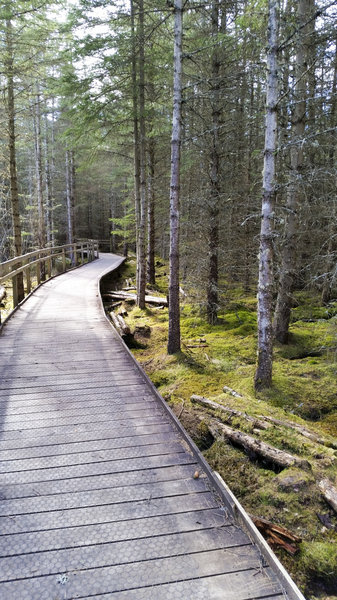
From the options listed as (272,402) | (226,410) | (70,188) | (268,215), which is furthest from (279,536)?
(70,188)

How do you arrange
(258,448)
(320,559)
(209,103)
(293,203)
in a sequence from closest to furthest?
(320,559) < (258,448) < (293,203) < (209,103)

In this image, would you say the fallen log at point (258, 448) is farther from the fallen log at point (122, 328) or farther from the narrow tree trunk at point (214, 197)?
the narrow tree trunk at point (214, 197)

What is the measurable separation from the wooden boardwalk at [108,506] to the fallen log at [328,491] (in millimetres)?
1313

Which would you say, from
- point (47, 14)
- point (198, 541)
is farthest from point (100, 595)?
point (47, 14)

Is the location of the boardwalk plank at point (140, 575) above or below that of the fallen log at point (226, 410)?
above

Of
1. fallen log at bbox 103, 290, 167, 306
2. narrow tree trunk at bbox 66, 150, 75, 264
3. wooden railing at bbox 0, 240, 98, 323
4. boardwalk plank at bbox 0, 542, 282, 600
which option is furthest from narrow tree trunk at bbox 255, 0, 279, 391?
narrow tree trunk at bbox 66, 150, 75, 264

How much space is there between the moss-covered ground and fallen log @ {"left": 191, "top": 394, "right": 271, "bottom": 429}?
0.38ft

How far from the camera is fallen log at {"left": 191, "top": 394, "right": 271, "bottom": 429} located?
181 inches

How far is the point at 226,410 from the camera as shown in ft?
16.5

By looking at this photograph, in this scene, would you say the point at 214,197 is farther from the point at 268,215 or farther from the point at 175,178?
the point at 268,215

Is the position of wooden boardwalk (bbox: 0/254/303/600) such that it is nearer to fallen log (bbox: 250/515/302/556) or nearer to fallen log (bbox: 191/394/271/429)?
fallen log (bbox: 250/515/302/556)

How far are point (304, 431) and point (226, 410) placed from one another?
1.06 metres

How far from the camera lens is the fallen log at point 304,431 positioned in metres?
4.39

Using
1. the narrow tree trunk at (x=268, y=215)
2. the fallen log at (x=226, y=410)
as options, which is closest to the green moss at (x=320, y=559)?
the fallen log at (x=226, y=410)
